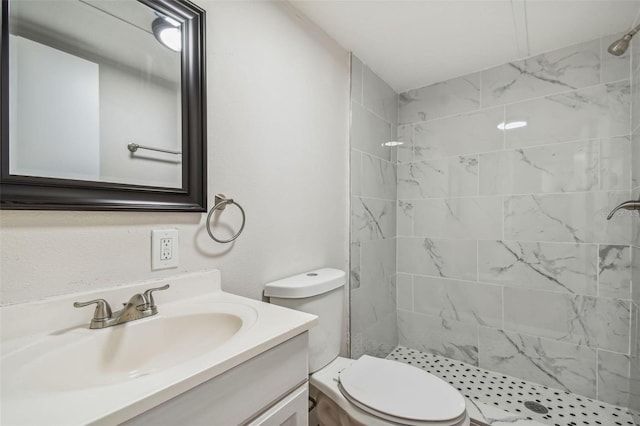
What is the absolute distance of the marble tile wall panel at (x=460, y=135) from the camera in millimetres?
1940

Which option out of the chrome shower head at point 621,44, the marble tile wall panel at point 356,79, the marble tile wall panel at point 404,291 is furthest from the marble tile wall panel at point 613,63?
the marble tile wall panel at point 404,291

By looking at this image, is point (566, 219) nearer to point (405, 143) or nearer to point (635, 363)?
point (635, 363)

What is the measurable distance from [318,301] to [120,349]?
73 centimetres

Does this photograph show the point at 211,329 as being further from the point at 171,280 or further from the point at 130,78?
the point at 130,78

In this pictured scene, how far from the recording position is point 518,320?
6.05 feet

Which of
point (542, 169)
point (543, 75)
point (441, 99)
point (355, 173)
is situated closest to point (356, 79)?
point (355, 173)

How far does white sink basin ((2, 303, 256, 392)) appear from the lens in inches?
22.8

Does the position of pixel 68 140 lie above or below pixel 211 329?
above

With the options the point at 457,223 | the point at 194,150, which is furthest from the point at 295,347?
the point at 457,223

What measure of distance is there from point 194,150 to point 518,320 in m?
2.06

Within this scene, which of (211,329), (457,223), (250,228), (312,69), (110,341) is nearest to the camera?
(110,341)

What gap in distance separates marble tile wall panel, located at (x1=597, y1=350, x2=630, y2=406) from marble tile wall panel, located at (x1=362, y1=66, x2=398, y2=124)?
1.90 metres

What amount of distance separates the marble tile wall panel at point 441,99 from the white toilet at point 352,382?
148 centimetres

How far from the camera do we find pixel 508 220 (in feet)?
6.17
